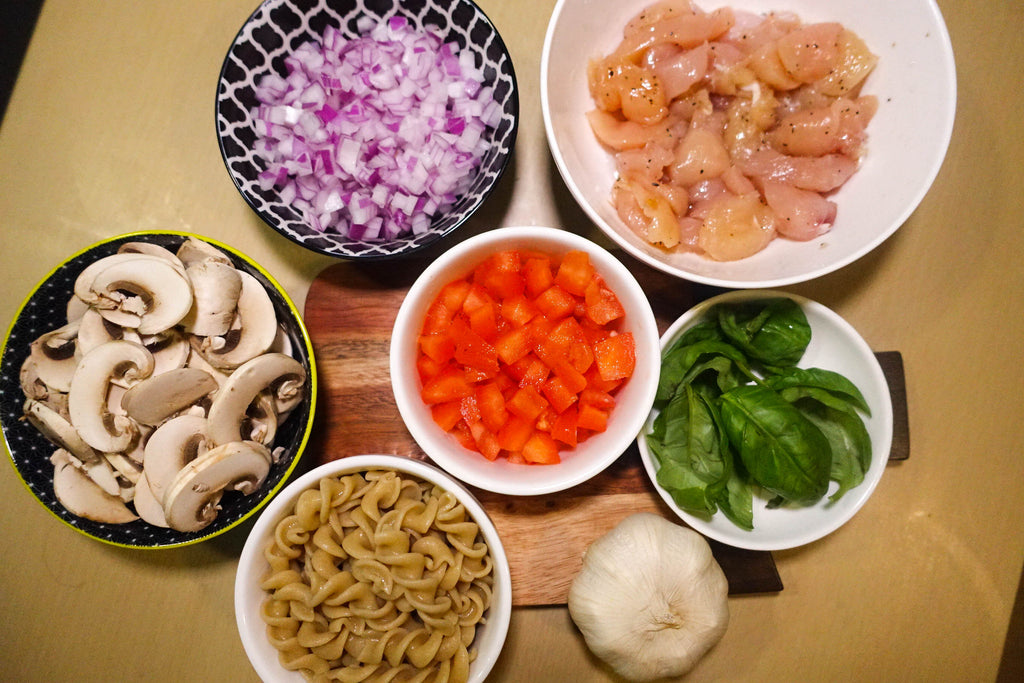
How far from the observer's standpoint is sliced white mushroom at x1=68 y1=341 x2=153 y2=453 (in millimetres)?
1296

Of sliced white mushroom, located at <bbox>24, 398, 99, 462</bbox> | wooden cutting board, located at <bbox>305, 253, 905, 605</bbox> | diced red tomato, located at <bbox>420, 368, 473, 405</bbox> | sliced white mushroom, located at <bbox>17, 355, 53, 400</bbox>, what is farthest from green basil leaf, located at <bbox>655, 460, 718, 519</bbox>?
sliced white mushroom, located at <bbox>17, 355, 53, 400</bbox>

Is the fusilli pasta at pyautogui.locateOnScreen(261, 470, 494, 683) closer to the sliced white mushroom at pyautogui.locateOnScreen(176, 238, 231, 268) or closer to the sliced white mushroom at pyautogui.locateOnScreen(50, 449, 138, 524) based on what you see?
the sliced white mushroom at pyautogui.locateOnScreen(50, 449, 138, 524)

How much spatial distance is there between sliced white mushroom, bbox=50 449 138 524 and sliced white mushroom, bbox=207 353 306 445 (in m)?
0.30

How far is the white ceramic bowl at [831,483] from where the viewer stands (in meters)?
1.45

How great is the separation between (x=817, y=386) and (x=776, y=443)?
8.7 inches

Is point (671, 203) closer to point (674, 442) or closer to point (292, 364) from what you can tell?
point (674, 442)

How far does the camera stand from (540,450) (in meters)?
1.35

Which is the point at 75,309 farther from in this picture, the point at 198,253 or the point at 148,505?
the point at 148,505

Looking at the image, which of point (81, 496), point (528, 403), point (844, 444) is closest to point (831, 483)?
point (844, 444)

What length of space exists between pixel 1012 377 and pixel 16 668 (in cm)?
285

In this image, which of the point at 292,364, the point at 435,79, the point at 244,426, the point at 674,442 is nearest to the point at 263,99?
the point at 435,79

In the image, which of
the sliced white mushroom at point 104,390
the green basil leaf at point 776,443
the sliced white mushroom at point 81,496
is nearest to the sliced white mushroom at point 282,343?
the sliced white mushroom at point 104,390

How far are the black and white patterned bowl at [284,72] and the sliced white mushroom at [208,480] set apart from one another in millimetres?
472

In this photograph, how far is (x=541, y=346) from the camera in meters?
1.32
